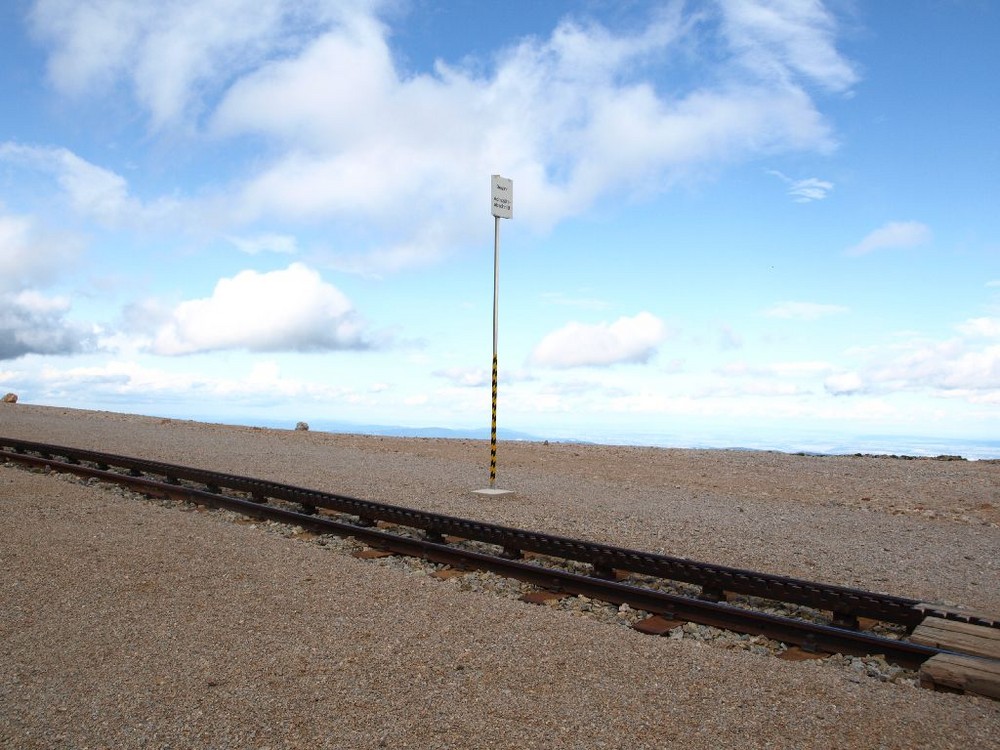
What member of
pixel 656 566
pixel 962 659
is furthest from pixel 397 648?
pixel 962 659

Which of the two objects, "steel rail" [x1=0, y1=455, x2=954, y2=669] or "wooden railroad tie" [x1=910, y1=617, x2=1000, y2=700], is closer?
"wooden railroad tie" [x1=910, y1=617, x2=1000, y2=700]

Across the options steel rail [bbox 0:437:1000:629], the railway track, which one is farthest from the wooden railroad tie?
steel rail [bbox 0:437:1000:629]

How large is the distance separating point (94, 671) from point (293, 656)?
1.45 m

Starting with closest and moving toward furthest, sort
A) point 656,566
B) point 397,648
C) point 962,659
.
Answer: point 962,659
point 397,648
point 656,566

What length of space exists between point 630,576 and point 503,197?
9282 millimetres

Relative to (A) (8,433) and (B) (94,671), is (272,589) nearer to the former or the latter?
(B) (94,671)

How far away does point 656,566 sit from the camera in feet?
29.5

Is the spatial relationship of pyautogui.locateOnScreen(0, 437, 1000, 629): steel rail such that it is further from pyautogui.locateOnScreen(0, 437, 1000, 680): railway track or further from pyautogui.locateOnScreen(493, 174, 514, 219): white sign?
pyautogui.locateOnScreen(493, 174, 514, 219): white sign

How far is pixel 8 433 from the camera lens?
89.2ft

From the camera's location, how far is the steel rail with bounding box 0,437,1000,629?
765 centimetres

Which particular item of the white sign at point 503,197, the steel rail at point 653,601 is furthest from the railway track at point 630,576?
the white sign at point 503,197

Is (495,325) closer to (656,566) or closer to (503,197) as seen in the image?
(503,197)

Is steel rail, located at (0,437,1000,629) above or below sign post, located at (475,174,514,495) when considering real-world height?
below

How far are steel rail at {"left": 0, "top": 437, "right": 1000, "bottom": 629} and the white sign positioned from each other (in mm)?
6830
